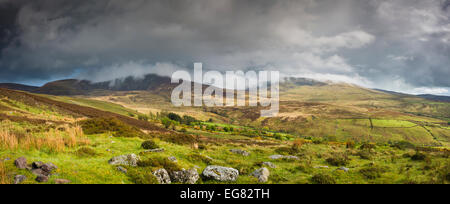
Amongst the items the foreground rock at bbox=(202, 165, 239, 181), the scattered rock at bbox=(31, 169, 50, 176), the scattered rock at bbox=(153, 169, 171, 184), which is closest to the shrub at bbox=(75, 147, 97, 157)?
the scattered rock at bbox=(31, 169, 50, 176)

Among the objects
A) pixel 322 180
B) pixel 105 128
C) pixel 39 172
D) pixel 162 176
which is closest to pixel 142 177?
pixel 162 176

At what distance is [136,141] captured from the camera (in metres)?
24.7

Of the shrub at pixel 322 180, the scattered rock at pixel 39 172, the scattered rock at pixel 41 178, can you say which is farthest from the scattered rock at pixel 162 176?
the shrub at pixel 322 180

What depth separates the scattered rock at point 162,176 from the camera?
12.5 metres

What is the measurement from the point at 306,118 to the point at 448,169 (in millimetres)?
180436

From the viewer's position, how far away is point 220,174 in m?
14.2

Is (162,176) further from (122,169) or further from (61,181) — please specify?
(61,181)

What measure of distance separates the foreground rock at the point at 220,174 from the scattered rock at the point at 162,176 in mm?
2591

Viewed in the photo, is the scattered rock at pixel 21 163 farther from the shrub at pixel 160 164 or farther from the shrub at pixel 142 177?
the shrub at pixel 160 164

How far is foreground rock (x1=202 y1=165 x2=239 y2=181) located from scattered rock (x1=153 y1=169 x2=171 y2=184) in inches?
102

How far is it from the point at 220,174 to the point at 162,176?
13.2ft

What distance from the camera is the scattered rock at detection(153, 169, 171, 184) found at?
1254 cm

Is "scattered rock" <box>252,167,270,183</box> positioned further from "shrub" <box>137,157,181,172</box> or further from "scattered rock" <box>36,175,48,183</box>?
"scattered rock" <box>36,175,48,183</box>
